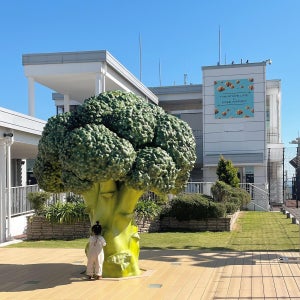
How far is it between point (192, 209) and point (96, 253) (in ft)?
28.9

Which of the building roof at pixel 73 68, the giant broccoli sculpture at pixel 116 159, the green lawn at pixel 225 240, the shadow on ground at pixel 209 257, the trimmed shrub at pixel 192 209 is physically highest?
the building roof at pixel 73 68

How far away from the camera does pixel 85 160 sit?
7.63 meters

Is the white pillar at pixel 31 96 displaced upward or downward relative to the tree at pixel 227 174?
upward

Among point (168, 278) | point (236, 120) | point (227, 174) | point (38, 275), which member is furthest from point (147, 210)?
point (236, 120)

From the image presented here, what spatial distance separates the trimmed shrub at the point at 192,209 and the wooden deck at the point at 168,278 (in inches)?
184

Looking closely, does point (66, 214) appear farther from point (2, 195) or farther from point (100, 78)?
point (100, 78)

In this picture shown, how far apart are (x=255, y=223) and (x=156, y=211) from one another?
493cm

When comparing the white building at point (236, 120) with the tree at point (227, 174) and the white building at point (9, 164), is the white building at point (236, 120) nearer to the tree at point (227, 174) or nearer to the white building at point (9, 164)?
the tree at point (227, 174)

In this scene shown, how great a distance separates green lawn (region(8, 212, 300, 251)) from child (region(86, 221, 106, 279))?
15.4ft

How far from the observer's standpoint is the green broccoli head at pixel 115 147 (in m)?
7.68

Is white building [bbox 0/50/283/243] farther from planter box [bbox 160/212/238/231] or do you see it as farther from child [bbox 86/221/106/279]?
child [bbox 86/221/106/279]

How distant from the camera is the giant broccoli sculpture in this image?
772 centimetres

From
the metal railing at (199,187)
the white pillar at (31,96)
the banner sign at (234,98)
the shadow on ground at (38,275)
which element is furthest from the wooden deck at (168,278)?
the banner sign at (234,98)

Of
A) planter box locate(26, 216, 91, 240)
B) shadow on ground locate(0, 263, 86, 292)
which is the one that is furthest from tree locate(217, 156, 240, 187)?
shadow on ground locate(0, 263, 86, 292)
